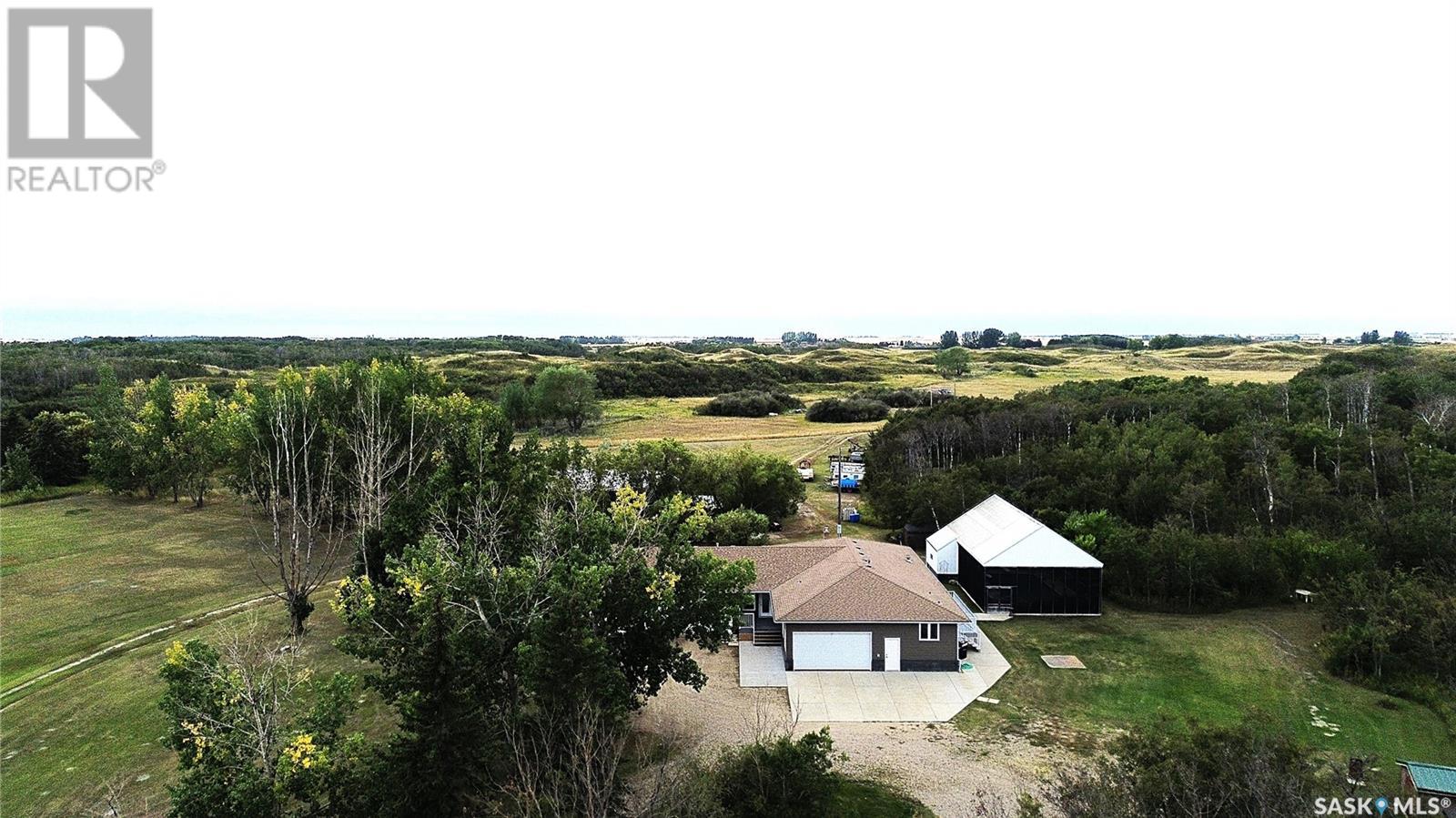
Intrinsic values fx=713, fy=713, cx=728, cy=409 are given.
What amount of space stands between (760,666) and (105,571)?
29196 mm

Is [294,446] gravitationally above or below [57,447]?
above

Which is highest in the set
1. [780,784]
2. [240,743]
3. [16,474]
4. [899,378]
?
[899,378]

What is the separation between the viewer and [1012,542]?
25.4 metres

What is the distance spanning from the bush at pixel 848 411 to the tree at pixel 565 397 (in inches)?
982

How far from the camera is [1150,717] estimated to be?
57.9ft

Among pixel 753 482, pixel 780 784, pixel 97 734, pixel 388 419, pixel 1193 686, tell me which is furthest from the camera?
pixel 753 482

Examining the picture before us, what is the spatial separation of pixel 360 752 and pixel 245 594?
20.0 meters

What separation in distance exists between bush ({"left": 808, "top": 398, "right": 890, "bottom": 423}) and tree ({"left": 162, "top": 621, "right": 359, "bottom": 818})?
2764 inches

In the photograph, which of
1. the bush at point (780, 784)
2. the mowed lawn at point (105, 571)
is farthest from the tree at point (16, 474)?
the bush at point (780, 784)

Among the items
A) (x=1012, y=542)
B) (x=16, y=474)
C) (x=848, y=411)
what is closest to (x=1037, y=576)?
(x=1012, y=542)

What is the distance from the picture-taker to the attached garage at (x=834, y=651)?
2091 cm

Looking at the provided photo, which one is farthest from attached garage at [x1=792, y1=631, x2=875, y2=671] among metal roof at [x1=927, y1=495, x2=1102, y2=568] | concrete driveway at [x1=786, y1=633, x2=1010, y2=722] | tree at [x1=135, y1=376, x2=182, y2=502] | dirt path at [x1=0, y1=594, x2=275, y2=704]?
tree at [x1=135, y1=376, x2=182, y2=502]

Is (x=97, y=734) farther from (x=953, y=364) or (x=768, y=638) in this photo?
(x=953, y=364)

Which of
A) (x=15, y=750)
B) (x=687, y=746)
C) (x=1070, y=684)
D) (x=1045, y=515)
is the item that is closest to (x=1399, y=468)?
(x=1045, y=515)
